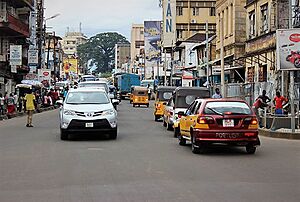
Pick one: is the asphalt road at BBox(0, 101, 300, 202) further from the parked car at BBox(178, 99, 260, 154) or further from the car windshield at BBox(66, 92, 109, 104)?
the car windshield at BBox(66, 92, 109, 104)

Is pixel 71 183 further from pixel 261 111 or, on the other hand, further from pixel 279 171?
pixel 261 111

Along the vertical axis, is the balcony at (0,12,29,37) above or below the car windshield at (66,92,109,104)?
above

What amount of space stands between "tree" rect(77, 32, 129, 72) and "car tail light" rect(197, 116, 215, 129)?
164 metres

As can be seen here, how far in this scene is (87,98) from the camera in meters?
21.0

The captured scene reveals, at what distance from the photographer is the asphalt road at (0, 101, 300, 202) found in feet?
32.3

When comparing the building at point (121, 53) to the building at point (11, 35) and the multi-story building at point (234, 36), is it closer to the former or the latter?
the building at point (11, 35)

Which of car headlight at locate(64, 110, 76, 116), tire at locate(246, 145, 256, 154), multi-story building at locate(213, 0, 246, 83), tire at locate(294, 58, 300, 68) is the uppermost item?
multi-story building at locate(213, 0, 246, 83)

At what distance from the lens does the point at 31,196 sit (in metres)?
9.74

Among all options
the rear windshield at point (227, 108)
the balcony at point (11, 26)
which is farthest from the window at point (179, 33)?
the rear windshield at point (227, 108)

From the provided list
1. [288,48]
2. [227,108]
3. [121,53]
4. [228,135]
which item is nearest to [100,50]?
[121,53]

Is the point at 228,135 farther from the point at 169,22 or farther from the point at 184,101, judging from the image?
the point at 169,22

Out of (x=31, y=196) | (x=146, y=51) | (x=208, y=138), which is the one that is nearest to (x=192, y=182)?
(x=31, y=196)

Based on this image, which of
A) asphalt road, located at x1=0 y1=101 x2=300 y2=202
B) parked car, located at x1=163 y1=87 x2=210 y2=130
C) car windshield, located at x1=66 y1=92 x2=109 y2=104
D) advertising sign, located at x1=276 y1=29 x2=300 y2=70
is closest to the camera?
asphalt road, located at x1=0 y1=101 x2=300 y2=202

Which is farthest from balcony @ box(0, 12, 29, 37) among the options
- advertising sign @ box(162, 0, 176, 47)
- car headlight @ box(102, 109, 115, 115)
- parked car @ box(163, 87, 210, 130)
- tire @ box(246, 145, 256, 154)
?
tire @ box(246, 145, 256, 154)
